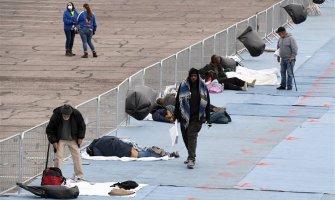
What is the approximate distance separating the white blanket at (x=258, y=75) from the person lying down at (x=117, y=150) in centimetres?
969

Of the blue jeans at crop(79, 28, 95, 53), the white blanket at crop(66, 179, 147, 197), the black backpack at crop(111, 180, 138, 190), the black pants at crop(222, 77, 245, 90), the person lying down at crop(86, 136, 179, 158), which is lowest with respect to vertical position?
the white blanket at crop(66, 179, 147, 197)

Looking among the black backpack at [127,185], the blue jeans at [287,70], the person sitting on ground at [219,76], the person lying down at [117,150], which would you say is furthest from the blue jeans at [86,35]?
the black backpack at [127,185]

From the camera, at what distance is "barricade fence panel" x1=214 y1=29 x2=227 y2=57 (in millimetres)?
34812

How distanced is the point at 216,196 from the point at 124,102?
22.1 feet

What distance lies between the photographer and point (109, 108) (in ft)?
82.2

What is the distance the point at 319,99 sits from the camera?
3092cm

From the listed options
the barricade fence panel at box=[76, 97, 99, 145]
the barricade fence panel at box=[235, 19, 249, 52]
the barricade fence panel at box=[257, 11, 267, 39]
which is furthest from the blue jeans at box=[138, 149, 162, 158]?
the barricade fence panel at box=[257, 11, 267, 39]

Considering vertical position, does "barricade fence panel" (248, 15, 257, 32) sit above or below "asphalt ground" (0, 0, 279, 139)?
above

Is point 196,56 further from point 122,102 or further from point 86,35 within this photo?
point 122,102

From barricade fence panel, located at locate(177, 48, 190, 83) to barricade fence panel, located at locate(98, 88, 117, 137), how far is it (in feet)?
17.8

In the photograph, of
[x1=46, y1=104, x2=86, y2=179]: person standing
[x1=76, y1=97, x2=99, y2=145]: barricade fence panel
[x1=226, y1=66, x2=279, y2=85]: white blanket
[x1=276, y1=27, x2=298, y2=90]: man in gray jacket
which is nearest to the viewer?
[x1=46, y1=104, x2=86, y2=179]: person standing

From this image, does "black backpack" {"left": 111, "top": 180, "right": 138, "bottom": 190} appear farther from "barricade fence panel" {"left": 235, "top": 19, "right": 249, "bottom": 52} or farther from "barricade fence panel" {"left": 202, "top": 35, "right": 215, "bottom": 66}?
"barricade fence panel" {"left": 235, "top": 19, "right": 249, "bottom": 52}

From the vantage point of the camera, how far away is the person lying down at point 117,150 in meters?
23.0

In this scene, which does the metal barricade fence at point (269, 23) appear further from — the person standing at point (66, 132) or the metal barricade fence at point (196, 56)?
the person standing at point (66, 132)
